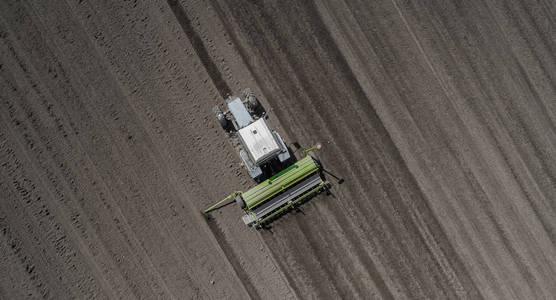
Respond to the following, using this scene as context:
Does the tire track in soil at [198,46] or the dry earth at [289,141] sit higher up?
the tire track in soil at [198,46]

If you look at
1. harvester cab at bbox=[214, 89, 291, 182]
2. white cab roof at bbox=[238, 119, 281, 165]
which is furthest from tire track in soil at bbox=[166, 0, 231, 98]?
white cab roof at bbox=[238, 119, 281, 165]

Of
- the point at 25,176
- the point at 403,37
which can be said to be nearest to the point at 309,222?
the point at 403,37

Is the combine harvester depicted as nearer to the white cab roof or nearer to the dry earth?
the white cab roof

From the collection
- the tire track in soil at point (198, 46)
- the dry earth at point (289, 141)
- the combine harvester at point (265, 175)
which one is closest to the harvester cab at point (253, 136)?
the combine harvester at point (265, 175)

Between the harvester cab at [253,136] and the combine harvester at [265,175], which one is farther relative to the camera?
the combine harvester at [265,175]

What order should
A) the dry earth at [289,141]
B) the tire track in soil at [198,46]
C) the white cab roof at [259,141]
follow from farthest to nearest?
the tire track in soil at [198,46], the dry earth at [289,141], the white cab roof at [259,141]

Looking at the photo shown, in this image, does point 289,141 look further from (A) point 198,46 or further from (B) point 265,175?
(A) point 198,46

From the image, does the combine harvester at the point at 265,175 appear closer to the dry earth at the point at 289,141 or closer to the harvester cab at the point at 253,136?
the harvester cab at the point at 253,136
